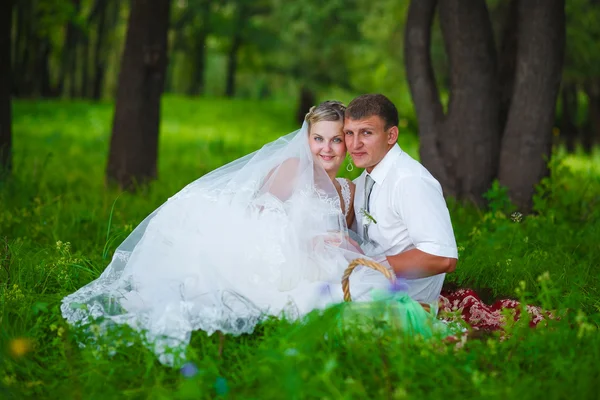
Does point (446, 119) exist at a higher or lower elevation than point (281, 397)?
higher

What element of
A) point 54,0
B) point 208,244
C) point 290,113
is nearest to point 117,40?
point 290,113

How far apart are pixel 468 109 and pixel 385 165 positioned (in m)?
3.18

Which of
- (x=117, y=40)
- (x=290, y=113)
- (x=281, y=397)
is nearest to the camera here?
(x=281, y=397)

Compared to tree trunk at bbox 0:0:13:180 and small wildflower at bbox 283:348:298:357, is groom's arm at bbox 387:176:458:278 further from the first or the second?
tree trunk at bbox 0:0:13:180

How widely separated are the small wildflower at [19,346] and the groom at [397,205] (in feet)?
6.98

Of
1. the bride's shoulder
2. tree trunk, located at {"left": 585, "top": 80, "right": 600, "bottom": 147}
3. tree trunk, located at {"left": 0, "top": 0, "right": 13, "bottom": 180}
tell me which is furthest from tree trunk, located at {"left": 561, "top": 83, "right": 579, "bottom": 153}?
the bride's shoulder

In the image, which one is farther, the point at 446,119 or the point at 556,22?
the point at 446,119

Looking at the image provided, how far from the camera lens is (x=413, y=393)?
313cm

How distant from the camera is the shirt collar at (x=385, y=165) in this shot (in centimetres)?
431

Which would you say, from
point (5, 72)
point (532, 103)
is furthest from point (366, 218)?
point (5, 72)

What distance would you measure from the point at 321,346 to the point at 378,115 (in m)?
1.54

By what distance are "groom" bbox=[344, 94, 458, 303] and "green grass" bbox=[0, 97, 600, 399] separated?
0.60 meters

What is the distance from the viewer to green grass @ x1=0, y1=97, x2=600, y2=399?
3.17 meters

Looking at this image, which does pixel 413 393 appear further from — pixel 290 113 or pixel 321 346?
pixel 290 113
